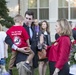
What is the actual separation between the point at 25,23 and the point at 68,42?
141cm

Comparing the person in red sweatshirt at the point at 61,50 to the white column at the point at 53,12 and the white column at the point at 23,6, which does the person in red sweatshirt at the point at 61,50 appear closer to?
the white column at the point at 53,12

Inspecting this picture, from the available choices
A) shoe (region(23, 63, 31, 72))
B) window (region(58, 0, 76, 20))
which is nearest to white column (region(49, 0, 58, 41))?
window (region(58, 0, 76, 20))

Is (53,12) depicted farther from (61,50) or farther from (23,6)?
(61,50)

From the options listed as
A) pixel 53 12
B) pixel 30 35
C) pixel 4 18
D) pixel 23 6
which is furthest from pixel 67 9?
pixel 30 35

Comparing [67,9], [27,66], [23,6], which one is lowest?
[27,66]

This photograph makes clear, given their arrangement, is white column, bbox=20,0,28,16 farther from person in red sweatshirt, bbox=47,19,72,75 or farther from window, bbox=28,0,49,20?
person in red sweatshirt, bbox=47,19,72,75

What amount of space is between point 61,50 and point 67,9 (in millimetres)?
17598

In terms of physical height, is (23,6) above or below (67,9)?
above

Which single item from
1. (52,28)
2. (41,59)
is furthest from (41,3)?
(41,59)

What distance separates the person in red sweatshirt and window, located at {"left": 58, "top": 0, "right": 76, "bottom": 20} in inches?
669

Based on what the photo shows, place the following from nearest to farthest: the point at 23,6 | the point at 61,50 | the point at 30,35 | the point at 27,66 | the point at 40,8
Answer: the point at 61,50, the point at 27,66, the point at 30,35, the point at 23,6, the point at 40,8

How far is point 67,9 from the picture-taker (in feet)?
78.3

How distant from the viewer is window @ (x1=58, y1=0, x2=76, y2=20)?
77.7 ft

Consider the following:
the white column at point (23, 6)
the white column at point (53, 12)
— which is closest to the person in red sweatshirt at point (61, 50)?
the white column at point (53, 12)
